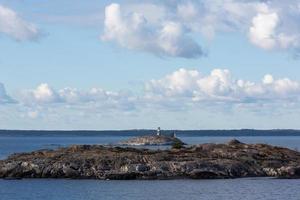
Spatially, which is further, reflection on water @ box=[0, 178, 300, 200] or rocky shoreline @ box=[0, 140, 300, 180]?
rocky shoreline @ box=[0, 140, 300, 180]

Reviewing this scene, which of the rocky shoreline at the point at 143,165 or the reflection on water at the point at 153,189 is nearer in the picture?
the reflection on water at the point at 153,189

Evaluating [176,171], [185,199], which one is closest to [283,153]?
[176,171]

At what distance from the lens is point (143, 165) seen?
104 metres

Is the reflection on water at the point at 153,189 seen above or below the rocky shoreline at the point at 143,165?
below

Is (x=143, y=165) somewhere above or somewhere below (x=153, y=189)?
above

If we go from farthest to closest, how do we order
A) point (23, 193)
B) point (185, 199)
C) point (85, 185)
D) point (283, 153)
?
point (283, 153)
point (85, 185)
point (23, 193)
point (185, 199)

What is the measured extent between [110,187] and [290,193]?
21.1 metres

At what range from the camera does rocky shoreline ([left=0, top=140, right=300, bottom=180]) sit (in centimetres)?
10338

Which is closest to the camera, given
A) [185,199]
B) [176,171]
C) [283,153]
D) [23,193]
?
[185,199]

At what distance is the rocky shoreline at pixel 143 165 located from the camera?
103 metres

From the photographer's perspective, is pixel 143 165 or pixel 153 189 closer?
pixel 153 189

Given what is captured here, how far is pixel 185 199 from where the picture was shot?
83.6m

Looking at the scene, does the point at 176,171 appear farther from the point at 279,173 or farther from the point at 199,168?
the point at 279,173

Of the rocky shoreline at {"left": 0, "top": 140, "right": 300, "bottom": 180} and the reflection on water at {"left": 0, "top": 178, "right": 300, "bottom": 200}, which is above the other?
the rocky shoreline at {"left": 0, "top": 140, "right": 300, "bottom": 180}
